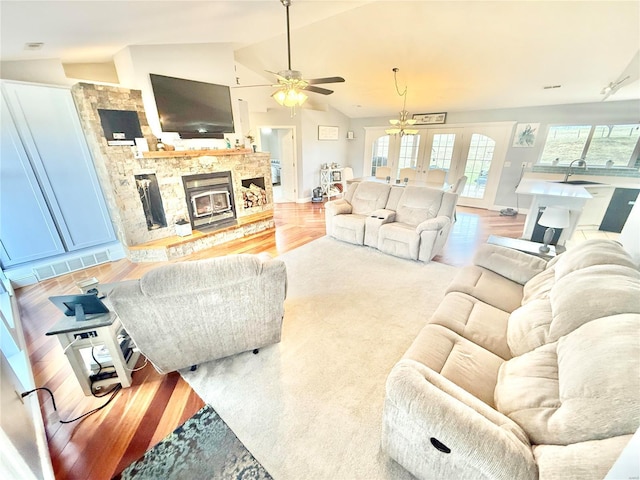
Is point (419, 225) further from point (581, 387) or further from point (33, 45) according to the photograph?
point (33, 45)

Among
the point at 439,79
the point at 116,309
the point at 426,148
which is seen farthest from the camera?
the point at 426,148

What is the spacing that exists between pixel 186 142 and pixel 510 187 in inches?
267

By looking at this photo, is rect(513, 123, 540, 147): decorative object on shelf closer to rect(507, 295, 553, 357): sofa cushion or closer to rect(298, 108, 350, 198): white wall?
rect(298, 108, 350, 198): white wall

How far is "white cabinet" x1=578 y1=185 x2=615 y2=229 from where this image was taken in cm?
398

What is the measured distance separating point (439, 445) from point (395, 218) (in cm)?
324

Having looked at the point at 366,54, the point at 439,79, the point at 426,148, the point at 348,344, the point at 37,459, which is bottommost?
the point at 348,344

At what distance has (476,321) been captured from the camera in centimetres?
168

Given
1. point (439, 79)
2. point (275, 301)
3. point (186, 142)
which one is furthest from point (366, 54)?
point (275, 301)

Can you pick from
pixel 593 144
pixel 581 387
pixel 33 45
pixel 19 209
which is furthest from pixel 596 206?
pixel 19 209

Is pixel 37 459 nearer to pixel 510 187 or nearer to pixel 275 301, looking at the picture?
pixel 275 301

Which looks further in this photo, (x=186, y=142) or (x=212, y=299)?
(x=186, y=142)

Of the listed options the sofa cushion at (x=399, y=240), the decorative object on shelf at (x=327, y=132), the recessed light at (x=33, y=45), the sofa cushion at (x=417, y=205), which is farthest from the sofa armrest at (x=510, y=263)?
the decorative object on shelf at (x=327, y=132)

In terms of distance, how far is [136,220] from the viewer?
3.54 meters

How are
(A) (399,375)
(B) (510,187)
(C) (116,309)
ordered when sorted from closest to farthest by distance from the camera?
(A) (399,375)
(C) (116,309)
(B) (510,187)
